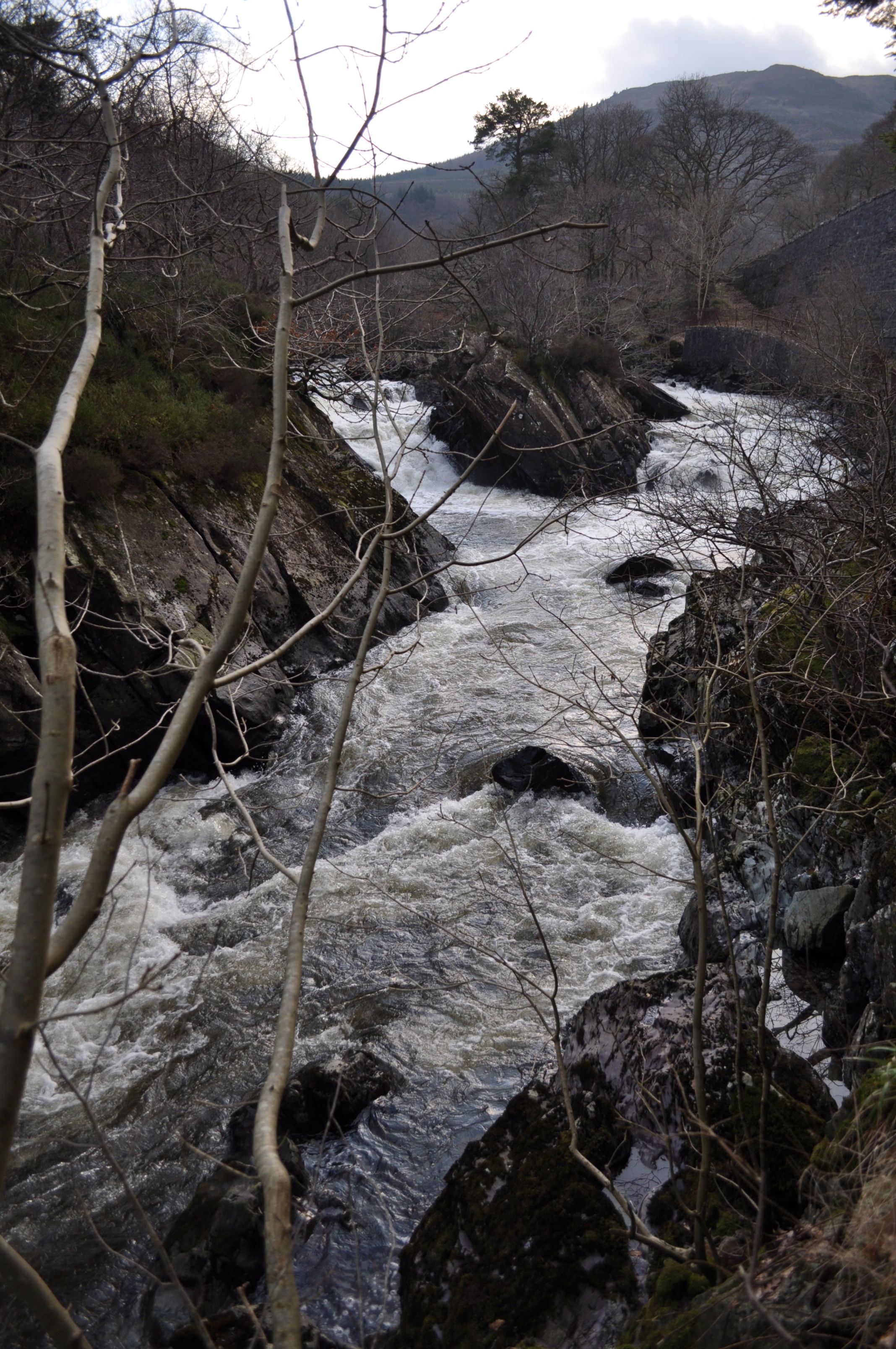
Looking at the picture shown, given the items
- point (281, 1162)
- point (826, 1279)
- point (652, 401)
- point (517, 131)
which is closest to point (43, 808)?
point (281, 1162)

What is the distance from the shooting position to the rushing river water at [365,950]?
3.83 m

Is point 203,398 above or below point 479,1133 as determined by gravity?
above

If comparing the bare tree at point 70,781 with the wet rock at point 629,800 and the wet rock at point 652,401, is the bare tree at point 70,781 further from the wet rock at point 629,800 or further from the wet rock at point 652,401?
the wet rock at point 652,401

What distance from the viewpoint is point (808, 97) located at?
114625 millimetres

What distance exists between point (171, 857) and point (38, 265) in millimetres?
6578

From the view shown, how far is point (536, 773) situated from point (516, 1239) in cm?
460

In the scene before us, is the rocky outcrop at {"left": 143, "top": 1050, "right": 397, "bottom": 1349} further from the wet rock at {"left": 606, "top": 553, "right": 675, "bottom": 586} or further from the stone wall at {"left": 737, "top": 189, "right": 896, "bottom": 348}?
the stone wall at {"left": 737, "top": 189, "right": 896, "bottom": 348}

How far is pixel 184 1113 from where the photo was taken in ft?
14.6

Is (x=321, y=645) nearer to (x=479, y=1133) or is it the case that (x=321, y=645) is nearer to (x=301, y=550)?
(x=301, y=550)

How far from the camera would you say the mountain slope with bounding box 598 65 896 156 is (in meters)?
97.6

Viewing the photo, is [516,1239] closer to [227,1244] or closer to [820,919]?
[227,1244]

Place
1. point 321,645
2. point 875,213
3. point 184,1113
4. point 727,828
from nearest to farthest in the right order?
point 184,1113, point 727,828, point 321,645, point 875,213

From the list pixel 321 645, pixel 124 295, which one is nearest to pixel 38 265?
pixel 124 295

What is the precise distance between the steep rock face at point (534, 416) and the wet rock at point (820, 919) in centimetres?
1196
